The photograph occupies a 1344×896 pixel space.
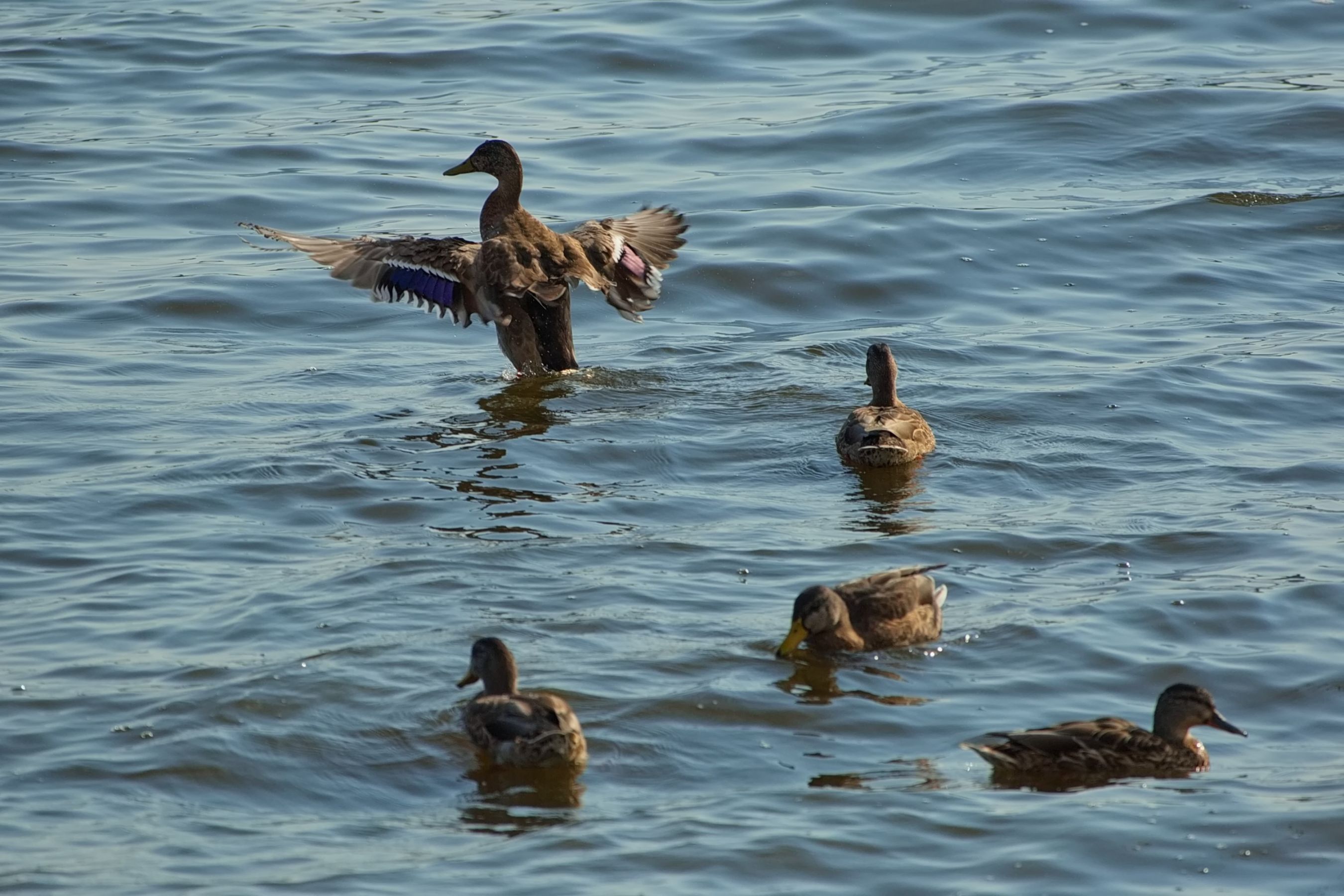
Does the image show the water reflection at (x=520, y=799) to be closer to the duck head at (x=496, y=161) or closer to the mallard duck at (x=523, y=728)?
the mallard duck at (x=523, y=728)

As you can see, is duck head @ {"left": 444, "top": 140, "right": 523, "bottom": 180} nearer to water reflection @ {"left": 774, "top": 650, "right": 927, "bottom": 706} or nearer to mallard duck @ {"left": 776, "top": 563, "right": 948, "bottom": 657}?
mallard duck @ {"left": 776, "top": 563, "right": 948, "bottom": 657}

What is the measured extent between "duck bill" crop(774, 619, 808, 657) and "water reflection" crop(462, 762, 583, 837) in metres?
1.17

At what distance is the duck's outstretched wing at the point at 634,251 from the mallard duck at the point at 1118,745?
627 cm

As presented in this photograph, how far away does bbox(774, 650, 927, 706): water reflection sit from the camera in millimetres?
7266

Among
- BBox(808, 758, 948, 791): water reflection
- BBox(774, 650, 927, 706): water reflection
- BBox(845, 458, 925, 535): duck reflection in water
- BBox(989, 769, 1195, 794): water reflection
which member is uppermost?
BBox(845, 458, 925, 535): duck reflection in water

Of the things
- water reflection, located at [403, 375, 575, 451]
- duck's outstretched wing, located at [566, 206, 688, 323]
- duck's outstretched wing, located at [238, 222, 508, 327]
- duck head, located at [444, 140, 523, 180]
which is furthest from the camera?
duck head, located at [444, 140, 523, 180]

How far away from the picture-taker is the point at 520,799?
21.2 ft

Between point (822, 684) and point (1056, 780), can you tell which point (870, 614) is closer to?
point (822, 684)

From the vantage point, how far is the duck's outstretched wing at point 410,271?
11969 mm

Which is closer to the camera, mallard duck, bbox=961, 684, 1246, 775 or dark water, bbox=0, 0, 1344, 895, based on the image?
dark water, bbox=0, 0, 1344, 895

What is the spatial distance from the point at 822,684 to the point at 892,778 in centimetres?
92

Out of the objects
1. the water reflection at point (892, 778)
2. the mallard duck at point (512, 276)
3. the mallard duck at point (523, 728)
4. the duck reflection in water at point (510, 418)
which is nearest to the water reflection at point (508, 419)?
the duck reflection in water at point (510, 418)

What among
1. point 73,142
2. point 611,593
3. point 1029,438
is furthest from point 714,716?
point 73,142

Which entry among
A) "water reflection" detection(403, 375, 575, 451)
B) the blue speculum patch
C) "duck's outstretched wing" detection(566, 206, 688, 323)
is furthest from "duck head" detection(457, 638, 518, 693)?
"duck's outstretched wing" detection(566, 206, 688, 323)
